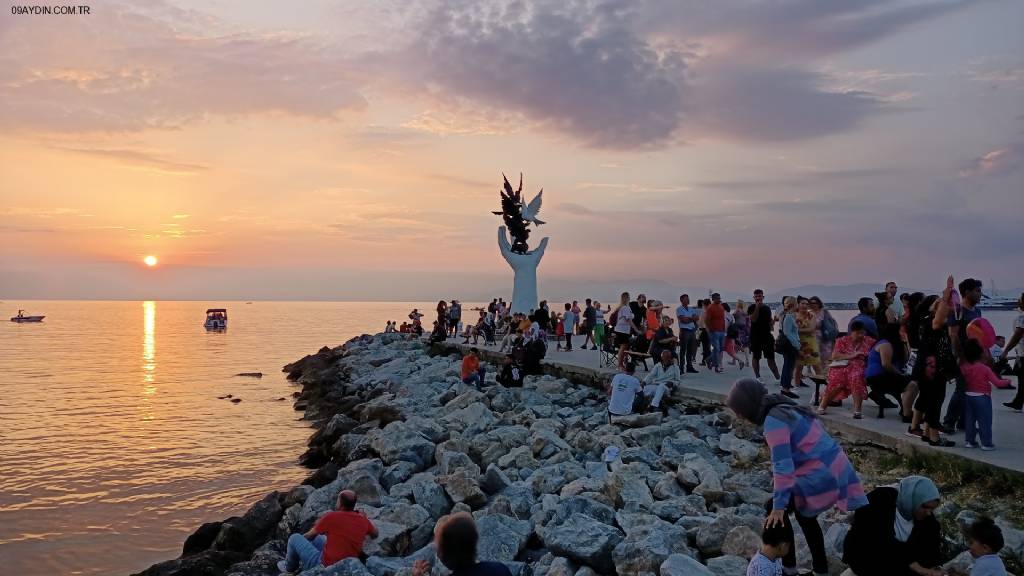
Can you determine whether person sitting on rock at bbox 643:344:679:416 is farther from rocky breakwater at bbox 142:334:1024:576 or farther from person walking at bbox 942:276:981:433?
person walking at bbox 942:276:981:433

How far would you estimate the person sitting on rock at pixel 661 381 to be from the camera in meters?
11.2

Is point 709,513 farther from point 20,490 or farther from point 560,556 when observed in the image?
point 20,490

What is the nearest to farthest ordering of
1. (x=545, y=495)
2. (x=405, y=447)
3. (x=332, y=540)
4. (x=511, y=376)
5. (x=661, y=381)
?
(x=332, y=540) < (x=545, y=495) < (x=405, y=447) < (x=661, y=381) < (x=511, y=376)

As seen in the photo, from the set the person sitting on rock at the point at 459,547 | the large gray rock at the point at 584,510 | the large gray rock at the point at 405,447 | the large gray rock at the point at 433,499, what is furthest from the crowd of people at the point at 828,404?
the large gray rock at the point at 405,447

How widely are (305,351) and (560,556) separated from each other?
43.0 metres

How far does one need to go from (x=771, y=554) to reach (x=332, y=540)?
3.97 m

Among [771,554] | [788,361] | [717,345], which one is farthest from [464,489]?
[717,345]

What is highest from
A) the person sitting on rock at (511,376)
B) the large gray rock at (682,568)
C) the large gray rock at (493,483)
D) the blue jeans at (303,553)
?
the person sitting on rock at (511,376)

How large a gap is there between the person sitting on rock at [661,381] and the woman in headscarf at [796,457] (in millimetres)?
6821

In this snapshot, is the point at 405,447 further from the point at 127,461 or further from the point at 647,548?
the point at 127,461

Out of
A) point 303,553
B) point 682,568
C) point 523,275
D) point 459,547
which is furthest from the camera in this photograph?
point 523,275

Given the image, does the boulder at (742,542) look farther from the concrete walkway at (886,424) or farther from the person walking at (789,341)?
the person walking at (789,341)

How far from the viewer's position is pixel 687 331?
14.1 metres

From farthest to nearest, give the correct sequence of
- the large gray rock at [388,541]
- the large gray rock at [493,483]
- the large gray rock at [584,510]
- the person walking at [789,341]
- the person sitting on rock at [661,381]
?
the person sitting on rock at [661,381]
the person walking at [789,341]
the large gray rock at [493,483]
the large gray rock at [388,541]
the large gray rock at [584,510]
